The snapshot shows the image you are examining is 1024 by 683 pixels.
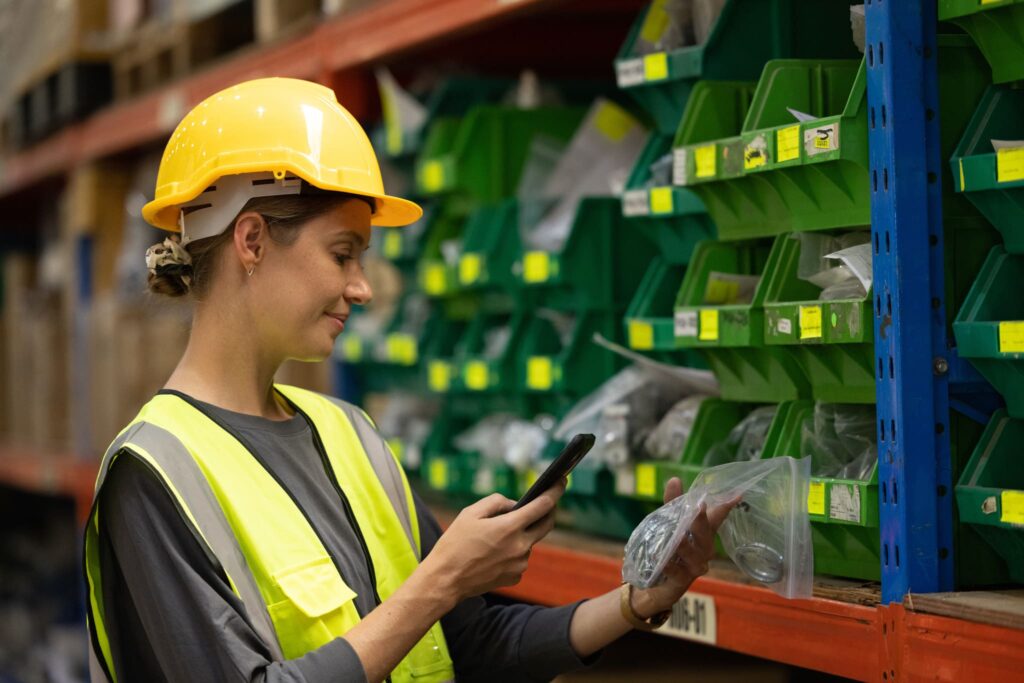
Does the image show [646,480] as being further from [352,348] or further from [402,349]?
[352,348]

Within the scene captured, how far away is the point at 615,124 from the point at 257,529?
1698 mm

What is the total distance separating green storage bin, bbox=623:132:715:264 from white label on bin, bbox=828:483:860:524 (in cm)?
67

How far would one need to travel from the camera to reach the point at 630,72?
2738 millimetres

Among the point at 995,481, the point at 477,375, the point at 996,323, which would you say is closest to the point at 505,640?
the point at 995,481

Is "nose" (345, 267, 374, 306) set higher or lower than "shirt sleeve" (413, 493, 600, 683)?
higher

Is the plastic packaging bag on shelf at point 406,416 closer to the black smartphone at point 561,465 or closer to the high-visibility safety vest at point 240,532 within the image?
the high-visibility safety vest at point 240,532

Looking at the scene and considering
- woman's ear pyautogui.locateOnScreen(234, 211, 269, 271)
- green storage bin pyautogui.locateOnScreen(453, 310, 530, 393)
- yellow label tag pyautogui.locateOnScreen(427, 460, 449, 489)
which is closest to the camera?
woman's ear pyautogui.locateOnScreen(234, 211, 269, 271)

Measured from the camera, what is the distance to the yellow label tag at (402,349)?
385cm

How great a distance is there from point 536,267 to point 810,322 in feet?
3.62

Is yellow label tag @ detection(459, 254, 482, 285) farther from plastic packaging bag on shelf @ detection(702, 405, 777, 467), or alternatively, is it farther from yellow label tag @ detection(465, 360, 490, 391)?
plastic packaging bag on shelf @ detection(702, 405, 777, 467)

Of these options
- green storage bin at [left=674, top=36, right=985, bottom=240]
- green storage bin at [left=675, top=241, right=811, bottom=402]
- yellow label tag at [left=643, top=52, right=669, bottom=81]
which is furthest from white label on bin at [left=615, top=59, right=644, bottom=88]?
green storage bin at [left=675, top=241, right=811, bottom=402]

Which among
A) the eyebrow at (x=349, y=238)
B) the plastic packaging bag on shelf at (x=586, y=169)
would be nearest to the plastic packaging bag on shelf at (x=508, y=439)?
the plastic packaging bag on shelf at (x=586, y=169)

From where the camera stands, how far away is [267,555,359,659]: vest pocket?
6.16 ft

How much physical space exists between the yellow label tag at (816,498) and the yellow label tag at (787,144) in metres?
0.51
